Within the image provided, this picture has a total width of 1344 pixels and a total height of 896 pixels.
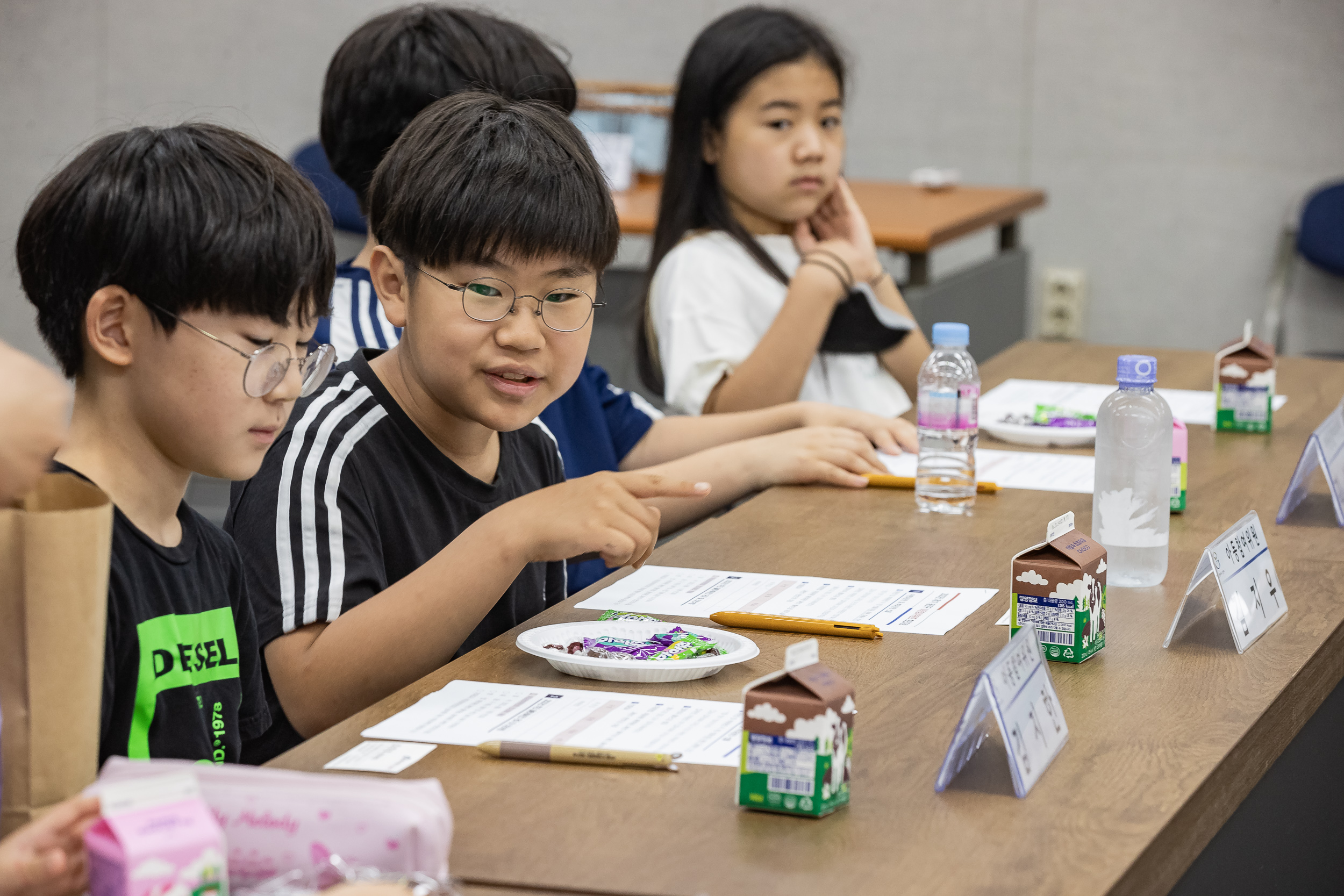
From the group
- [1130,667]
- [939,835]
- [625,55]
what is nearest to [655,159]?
[625,55]

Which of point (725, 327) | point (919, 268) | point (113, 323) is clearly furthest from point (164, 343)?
point (919, 268)

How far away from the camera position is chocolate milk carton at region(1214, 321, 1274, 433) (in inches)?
83.8

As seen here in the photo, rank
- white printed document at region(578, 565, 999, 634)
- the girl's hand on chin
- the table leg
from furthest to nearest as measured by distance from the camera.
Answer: the table leg
the girl's hand on chin
white printed document at region(578, 565, 999, 634)

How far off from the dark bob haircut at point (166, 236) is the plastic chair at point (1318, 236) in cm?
396

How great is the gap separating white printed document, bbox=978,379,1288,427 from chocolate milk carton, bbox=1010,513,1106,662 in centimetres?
96

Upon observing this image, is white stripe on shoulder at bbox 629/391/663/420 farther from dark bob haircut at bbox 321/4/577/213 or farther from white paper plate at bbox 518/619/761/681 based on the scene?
white paper plate at bbox 518/619/761/681

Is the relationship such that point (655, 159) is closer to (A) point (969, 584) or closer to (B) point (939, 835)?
(A) point (969, 584)

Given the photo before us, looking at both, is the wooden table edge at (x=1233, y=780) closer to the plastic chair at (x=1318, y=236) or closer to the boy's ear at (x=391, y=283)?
the boy's ear at (x=391, y=283)

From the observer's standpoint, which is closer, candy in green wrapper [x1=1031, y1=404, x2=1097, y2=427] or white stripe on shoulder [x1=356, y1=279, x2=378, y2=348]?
white stripe on shoulder [x1=356, y1=279, x2=378, y2=348]

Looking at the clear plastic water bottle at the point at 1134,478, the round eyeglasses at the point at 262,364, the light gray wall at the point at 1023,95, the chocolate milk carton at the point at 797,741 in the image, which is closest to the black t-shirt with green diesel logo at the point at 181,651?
the round eyeglasses at the point at 262,364

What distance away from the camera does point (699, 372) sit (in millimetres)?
2539

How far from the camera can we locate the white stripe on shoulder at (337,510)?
4.24 feet

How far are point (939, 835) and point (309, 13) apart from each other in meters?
4.92

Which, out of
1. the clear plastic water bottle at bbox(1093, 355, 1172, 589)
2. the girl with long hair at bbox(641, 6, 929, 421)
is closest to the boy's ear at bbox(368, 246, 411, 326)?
the clear plastic water bottle at bbox(1093, 355, 1172, 589)
